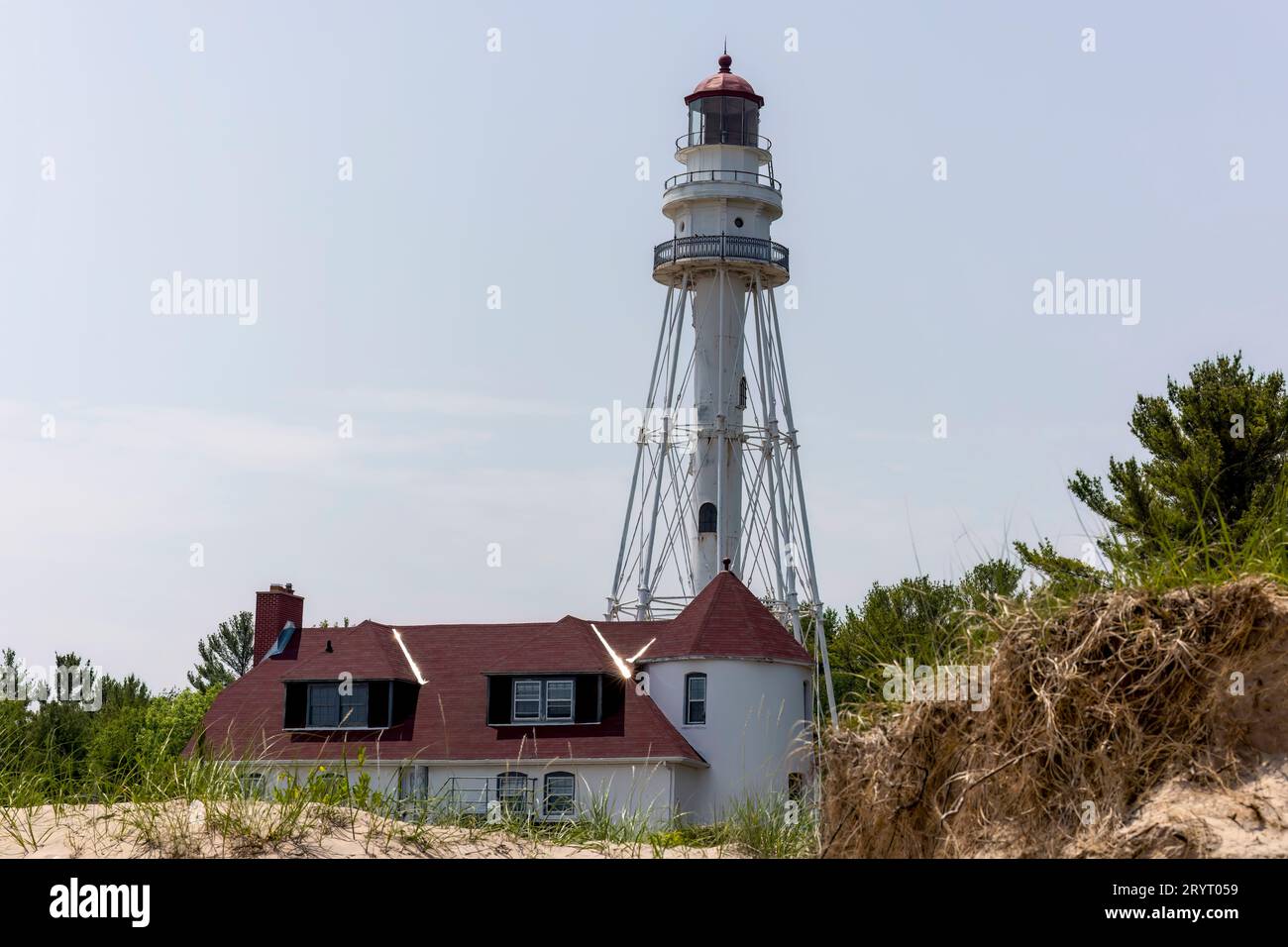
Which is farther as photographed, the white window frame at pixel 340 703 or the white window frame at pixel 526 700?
the white window frame at pixel 340 703

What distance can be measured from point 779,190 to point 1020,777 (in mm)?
52027

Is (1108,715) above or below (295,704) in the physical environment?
above

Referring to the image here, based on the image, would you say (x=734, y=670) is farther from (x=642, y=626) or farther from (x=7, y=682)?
(x=7, y=682)

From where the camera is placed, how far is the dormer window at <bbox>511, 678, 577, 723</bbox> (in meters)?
46.2

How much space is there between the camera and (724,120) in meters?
59.8

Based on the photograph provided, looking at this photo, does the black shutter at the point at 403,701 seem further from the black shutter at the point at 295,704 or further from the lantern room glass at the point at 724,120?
the lantern room glass at the point at 724,120

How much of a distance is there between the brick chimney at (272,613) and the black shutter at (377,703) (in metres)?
7.91

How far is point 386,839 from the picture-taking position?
12.4 m

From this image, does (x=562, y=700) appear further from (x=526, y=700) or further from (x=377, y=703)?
(x=377, y=703)

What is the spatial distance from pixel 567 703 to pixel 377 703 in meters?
6.33

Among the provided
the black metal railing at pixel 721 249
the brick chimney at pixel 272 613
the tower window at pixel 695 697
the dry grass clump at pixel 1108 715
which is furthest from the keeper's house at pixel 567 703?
the dry grass clump at pixel 1108 715

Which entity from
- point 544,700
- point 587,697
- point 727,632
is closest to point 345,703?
point 544,700

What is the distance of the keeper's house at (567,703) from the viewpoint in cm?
4428
